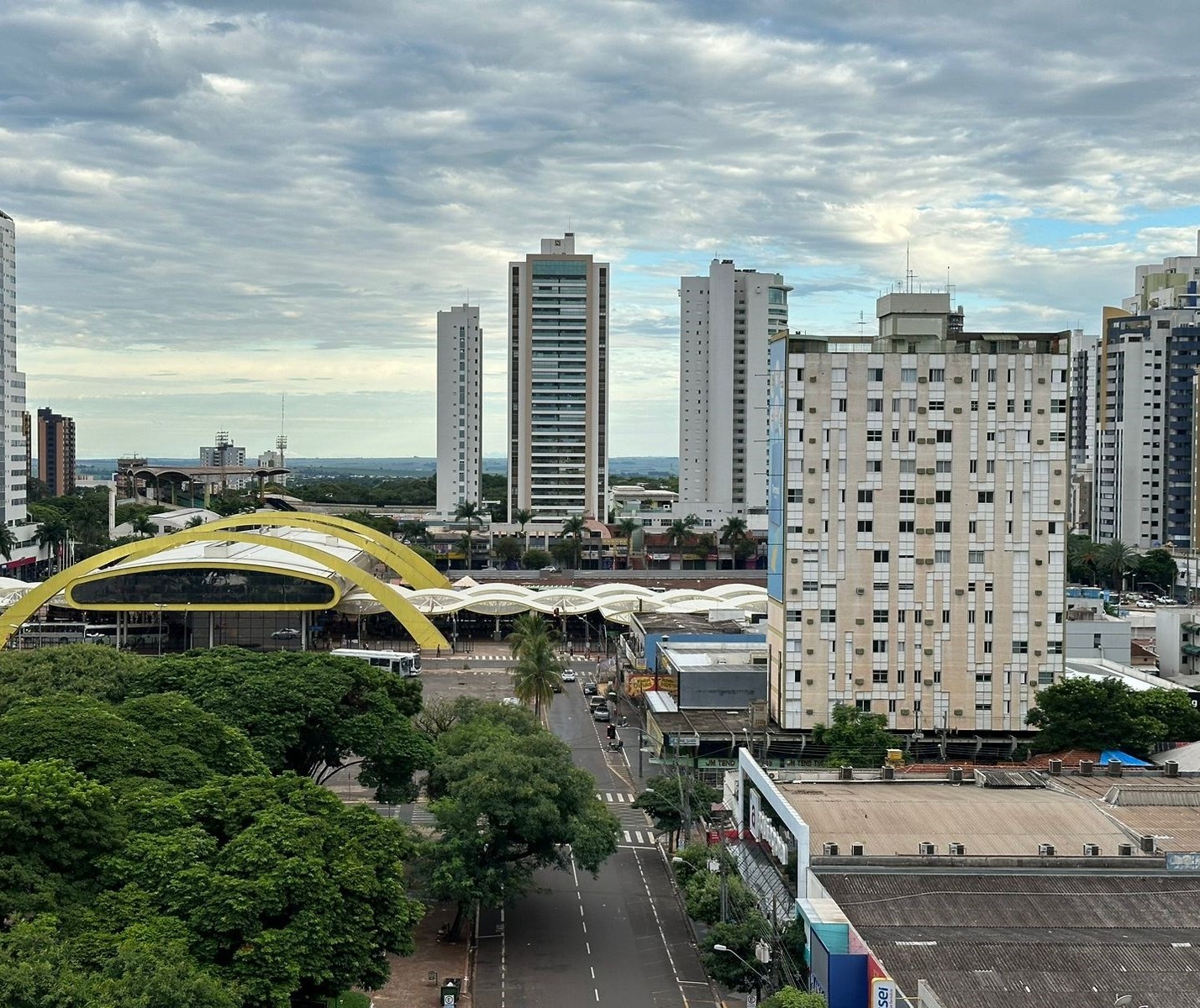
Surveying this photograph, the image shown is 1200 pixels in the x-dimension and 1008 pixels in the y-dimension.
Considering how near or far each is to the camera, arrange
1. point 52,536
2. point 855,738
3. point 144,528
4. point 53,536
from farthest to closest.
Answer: point 144,528 → point 53,536 → point 52,536 → point 855,738

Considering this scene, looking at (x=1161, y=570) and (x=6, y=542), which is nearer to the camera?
(x=6, y=542)

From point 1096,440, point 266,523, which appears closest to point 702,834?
point 266,523

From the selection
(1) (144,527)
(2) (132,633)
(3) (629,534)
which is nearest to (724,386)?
(3) (629,534)

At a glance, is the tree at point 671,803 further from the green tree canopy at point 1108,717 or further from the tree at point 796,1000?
the tree at point 796,1000

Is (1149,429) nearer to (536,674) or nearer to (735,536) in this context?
(735,536)

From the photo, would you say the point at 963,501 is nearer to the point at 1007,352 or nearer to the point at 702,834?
the point at 1007,352

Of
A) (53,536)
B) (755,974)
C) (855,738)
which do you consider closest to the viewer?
(755,974)
